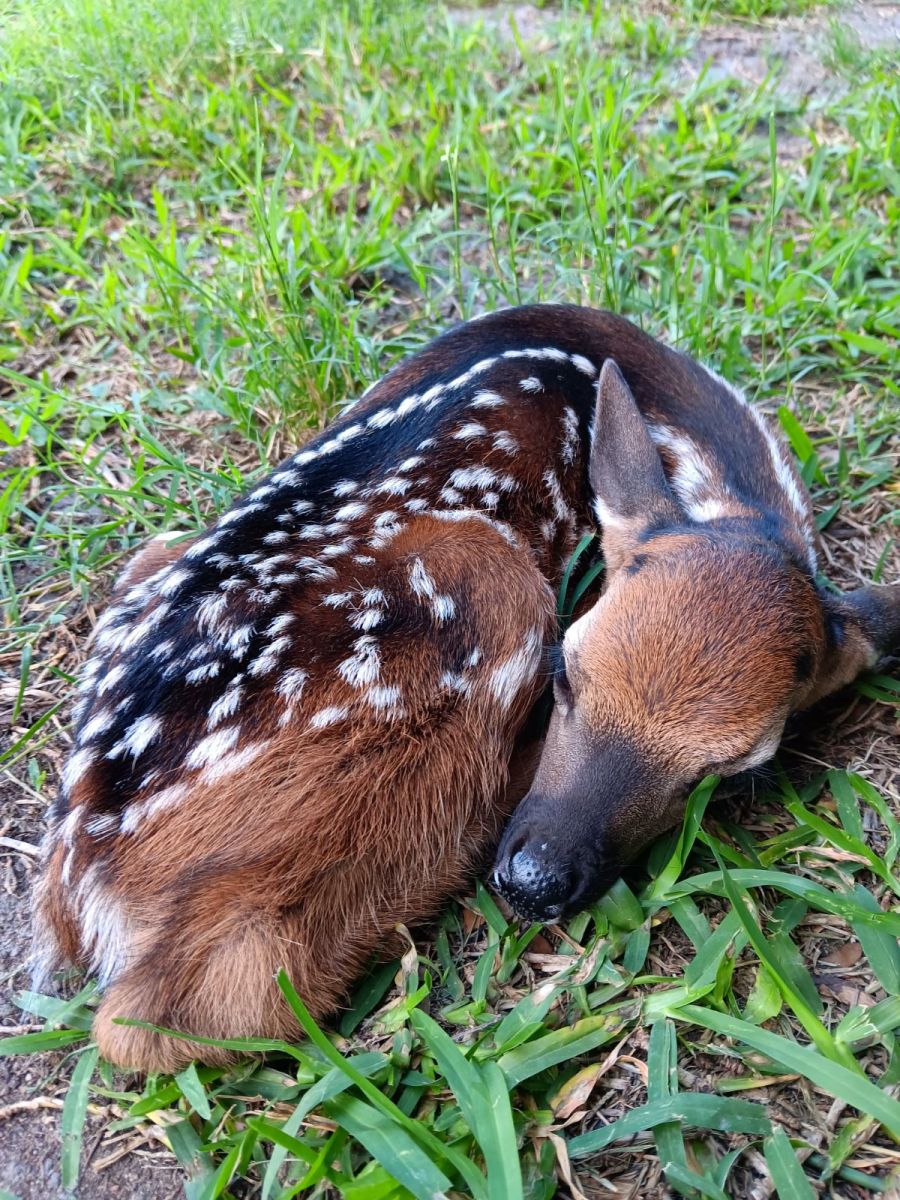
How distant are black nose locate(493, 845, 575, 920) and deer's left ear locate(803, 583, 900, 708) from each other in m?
0.75

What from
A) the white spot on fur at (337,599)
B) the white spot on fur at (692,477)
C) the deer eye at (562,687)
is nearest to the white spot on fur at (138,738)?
the white spot on fur at (337,599)

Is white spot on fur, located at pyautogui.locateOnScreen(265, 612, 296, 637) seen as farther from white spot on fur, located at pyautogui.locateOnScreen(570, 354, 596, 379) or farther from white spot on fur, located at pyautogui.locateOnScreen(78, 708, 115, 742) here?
white spot on fur, located at pyautogui.locateOnScreen(570, 354, 596, 379)

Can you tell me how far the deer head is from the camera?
215 cm

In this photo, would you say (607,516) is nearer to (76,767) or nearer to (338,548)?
(338,548)

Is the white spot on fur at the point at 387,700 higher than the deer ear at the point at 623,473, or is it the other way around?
the deer ear at the point at 623,473

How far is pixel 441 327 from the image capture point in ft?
12.3

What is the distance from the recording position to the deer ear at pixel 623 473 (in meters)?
2.56

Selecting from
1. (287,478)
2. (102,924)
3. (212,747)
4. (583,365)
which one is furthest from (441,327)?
(102,924)

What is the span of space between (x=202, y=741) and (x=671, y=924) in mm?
1099

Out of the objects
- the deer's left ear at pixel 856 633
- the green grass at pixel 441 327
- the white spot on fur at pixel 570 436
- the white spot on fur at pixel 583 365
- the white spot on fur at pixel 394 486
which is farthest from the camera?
the white spot on fur at pixel 583 365

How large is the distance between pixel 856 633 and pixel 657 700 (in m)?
0.67

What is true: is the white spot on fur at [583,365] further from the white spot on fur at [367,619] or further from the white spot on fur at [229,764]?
the white spot on fur at [229,764]

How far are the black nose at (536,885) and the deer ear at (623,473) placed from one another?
80 centimetres

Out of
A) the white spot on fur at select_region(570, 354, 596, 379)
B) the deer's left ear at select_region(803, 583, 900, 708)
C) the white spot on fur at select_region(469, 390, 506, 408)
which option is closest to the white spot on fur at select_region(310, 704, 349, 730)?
the white spot on fur at select_region(469, 390, 506, 408)
